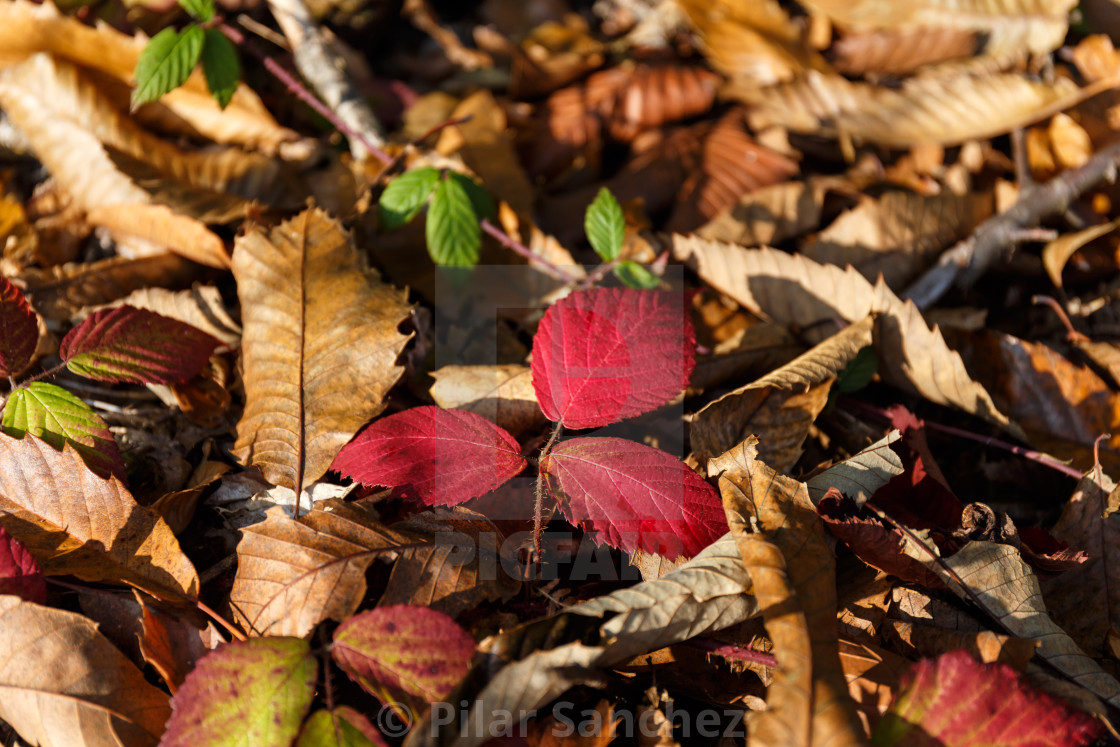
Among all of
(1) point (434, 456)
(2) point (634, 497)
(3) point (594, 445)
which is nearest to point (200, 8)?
(1) point (434, 456)

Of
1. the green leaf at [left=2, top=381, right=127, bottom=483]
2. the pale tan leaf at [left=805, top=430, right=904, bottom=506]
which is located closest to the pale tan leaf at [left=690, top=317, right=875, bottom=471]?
the pale tan leaf at [left=805, top=430, right=904, bottom=506]

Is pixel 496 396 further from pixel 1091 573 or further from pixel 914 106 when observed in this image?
pixel 914 106

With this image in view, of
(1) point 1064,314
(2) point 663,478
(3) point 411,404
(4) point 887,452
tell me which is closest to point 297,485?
(3) point 411,404

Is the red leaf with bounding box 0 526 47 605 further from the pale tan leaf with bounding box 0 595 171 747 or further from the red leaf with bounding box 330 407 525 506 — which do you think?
the red leaf with bounding box 330 407 525 506

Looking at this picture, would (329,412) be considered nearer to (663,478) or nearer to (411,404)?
Result: (411,404)

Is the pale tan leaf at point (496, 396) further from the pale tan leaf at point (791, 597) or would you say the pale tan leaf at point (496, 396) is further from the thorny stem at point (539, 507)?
the pale tan leaf at point (791, 597)
